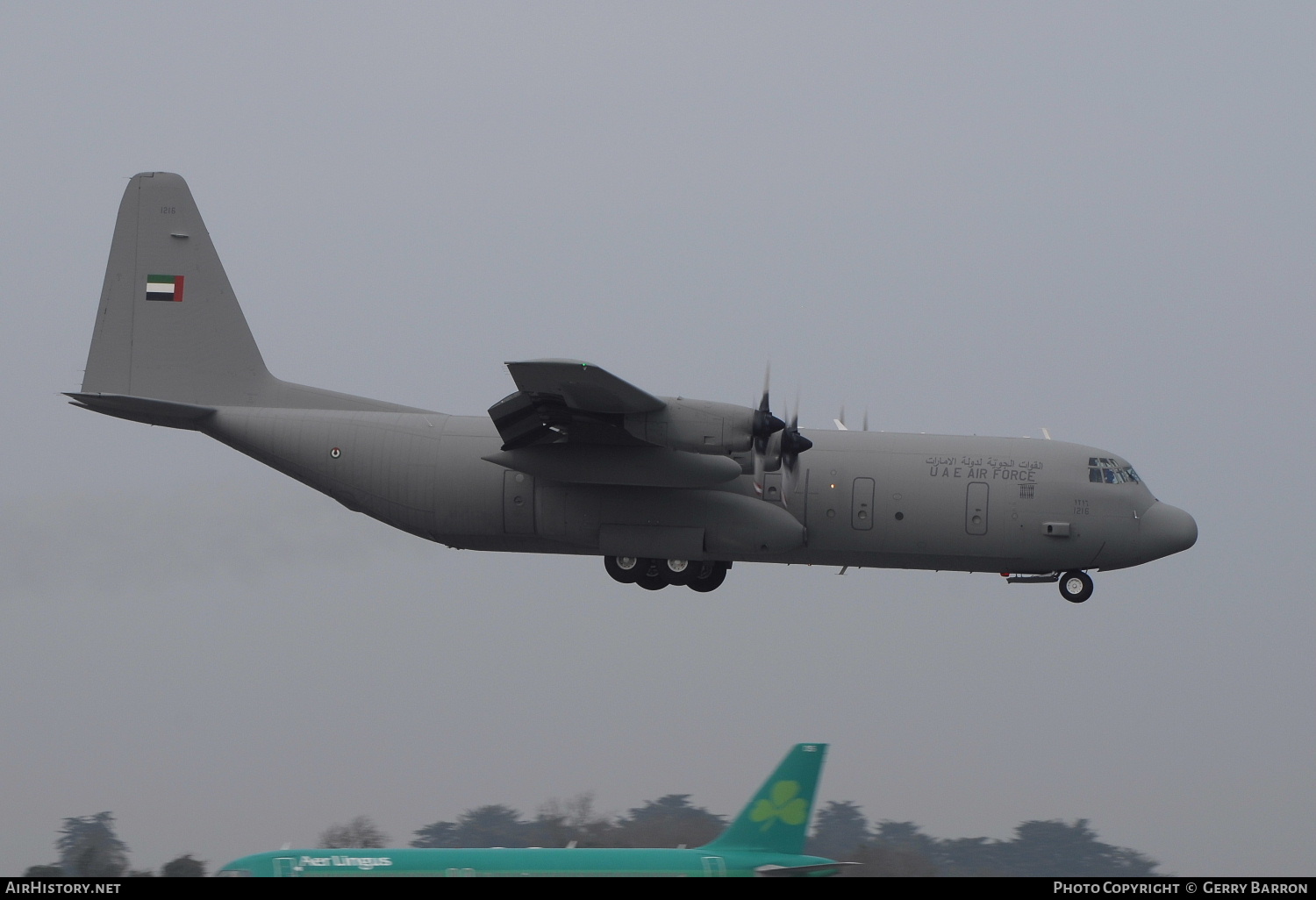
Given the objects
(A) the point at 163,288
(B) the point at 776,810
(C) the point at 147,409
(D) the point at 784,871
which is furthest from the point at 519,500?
(A) the point at 163,288

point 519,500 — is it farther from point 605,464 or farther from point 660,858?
point 660,858

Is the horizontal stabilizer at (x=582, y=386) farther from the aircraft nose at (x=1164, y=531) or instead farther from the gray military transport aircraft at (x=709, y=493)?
the aircraft nose at (x=1164, y=531)

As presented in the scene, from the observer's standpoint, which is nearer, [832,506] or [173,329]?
[832,506]

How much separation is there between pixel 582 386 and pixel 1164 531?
42.7 feet

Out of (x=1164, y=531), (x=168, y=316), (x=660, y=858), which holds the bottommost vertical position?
(x=660, y=858)

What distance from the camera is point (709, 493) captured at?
28.9 meters

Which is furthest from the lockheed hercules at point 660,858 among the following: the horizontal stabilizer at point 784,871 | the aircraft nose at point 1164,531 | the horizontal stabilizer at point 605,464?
the aircraft nose at point 1164,531

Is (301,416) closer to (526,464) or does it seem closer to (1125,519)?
(526,464)

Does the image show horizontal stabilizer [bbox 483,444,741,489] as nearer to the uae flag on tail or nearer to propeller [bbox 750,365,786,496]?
propeller [bbox 750,365,786,496]

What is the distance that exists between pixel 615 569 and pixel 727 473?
3.91 metres

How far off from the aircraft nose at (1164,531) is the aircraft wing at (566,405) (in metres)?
10.9
